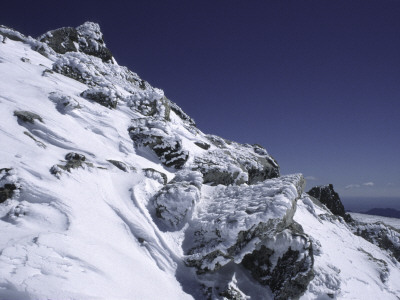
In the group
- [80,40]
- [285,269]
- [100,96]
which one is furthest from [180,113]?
[285,269]

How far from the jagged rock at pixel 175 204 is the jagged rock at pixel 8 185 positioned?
4428 millimetres

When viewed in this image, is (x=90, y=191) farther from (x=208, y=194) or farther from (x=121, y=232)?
(x=208, y=194)

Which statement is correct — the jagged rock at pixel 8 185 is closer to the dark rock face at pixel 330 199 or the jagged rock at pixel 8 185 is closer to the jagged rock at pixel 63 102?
the jagged rock at pixel 63 102

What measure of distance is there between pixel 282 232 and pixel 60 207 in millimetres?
7576

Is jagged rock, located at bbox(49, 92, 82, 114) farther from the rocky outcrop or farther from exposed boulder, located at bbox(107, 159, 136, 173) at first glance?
the rocky outcrop

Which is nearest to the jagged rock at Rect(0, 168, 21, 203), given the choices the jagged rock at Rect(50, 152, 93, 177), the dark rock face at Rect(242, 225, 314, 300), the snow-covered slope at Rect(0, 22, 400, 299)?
the snow-covered slope at Rect(0, 22, 400, 299)

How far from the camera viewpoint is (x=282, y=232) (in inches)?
339

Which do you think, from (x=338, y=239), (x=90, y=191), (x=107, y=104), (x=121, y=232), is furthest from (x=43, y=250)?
(x=338, y=239)

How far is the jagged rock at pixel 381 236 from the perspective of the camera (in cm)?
2238

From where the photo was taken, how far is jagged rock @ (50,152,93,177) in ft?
25.8

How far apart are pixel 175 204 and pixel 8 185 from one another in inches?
206

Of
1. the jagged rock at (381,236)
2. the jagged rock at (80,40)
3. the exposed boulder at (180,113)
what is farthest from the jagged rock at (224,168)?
the jagged rock at (80,40)

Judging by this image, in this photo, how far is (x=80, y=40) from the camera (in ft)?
114

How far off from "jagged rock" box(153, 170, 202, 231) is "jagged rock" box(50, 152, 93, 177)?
315 centimetres
